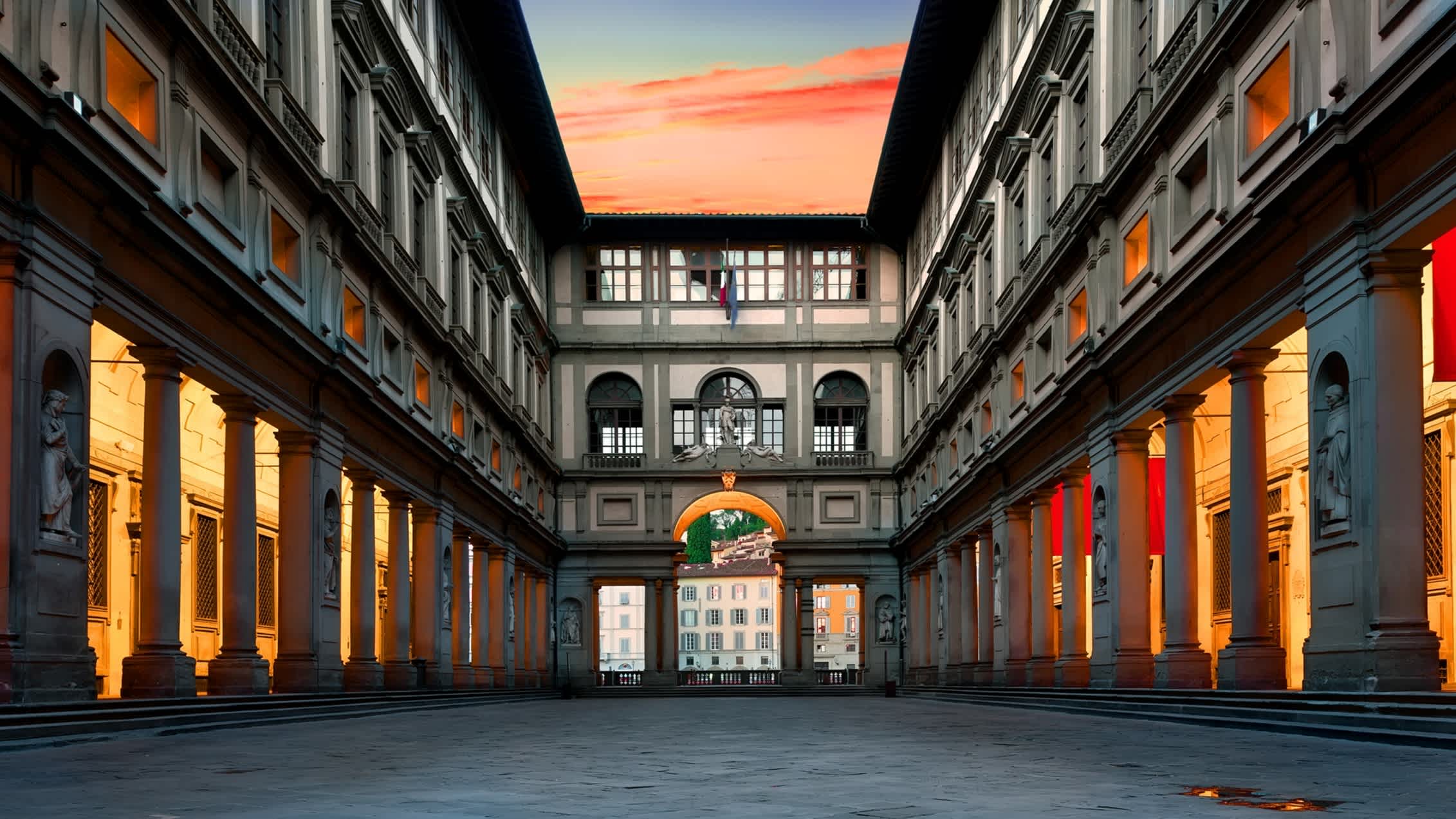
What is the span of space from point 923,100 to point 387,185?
1992 centimetres

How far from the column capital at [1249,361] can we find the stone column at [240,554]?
15187mm

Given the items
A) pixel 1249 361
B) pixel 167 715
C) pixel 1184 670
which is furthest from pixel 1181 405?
pixel 167 715

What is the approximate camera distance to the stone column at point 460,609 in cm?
4322

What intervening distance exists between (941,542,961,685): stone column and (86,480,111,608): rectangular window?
26.2 metres

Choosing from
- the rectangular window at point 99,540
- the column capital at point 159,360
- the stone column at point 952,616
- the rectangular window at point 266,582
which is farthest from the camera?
the stone column at point 952,616

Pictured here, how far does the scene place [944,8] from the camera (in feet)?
143

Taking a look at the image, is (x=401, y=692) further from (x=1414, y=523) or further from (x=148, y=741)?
(x=1414, y=523)

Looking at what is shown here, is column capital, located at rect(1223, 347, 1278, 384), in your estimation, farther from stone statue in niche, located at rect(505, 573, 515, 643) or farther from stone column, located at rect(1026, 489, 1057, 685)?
stone statue in niche, located at rect(505, 573, 515, 643)

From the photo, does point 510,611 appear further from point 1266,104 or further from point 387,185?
point 1266,104

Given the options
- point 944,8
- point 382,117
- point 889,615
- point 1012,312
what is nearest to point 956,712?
point 1012,312

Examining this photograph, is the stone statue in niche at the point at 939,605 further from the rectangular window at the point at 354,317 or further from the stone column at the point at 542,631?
the rectangular window at the point at 354,317

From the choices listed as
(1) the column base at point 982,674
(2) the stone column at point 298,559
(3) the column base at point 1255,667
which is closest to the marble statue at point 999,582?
(1) the column base at point 982,674

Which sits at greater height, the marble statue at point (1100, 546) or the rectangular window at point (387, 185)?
the rectangular window at point (387, 185)

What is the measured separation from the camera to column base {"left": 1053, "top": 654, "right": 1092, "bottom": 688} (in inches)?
1297
